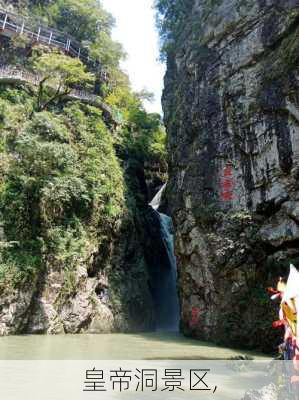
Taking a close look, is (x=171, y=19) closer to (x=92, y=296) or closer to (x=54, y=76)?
(x=54, y=76)

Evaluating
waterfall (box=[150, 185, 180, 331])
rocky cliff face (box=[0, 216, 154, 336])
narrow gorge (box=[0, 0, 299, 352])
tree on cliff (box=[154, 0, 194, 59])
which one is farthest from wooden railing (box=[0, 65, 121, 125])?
rocky cliff face (box=[0, 216, 154, 336])

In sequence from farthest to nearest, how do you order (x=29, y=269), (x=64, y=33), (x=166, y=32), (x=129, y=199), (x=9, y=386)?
(x=64, y=33), (x=166, y=32), (x=129, y=199), (x=29, y=269), (x=9, y=386)

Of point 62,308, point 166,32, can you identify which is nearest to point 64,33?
point 166,32

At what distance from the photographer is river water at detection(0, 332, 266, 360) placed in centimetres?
825

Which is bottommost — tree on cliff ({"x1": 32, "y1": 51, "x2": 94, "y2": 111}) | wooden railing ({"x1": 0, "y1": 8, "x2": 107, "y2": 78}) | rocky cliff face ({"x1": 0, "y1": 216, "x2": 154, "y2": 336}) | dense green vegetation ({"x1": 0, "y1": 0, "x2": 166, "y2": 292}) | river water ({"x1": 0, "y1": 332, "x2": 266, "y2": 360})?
river water ({"x1": 0, "y1": 332, "x2": 266, "y2": 360})

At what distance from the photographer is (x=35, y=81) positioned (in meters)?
18.5

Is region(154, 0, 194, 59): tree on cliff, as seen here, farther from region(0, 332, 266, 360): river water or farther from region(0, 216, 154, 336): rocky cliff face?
region(0, 332, 266, 360): river water

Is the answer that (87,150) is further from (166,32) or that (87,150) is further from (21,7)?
(21,7)

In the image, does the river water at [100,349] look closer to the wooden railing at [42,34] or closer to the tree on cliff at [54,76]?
the tree on cliff at [54,76]

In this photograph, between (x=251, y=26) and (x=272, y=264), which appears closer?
(x=272, y=264)

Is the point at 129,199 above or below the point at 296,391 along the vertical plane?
above

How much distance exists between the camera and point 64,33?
2272 cm

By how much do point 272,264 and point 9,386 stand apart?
7740mm

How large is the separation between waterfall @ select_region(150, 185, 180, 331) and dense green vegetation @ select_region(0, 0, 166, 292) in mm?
3435
